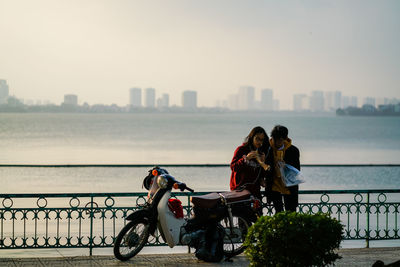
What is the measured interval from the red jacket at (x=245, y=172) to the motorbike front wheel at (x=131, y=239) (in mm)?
1184

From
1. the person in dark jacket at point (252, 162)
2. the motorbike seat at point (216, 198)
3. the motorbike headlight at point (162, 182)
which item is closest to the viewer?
the motorbike headlight at point (162, 182)

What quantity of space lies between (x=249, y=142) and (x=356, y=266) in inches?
71.8

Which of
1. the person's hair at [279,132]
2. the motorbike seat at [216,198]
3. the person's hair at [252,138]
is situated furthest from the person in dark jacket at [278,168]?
the motorbike seat at [216,198]

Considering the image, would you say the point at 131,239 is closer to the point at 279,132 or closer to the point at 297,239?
the point at 279,132

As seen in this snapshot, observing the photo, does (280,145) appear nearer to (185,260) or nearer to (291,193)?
(291,193)

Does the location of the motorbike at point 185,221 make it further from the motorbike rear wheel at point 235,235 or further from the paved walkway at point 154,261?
the paved walkway at point 154,261

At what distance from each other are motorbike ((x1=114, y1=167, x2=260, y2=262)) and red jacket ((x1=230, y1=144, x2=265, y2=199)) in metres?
0.17

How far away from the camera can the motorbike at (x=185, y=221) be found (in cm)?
698

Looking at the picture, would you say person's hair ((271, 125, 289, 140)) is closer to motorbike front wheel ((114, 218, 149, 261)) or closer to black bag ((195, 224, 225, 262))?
black bag ((195, 224, 225, 262))

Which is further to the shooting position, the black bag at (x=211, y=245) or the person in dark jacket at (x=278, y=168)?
the person in dark jacket at (x=278, y=168)

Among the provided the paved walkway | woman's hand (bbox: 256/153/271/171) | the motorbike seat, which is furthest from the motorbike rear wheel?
woman's hand (bbox: 256/153/271/171)

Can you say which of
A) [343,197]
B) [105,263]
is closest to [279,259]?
[105,263]

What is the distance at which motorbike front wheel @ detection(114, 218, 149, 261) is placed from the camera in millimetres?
7012

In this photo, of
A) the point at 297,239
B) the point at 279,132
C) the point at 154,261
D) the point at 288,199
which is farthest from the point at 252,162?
the point at 297,239
